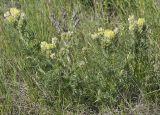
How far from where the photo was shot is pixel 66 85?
8.75 ft

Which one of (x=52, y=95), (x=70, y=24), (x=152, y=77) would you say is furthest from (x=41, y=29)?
(x=152, y=77)

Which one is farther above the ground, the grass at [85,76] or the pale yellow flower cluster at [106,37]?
the pale yellow flower cluster at [106,37]

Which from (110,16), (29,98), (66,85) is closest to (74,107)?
(66,85)

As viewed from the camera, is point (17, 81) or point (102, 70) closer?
point (102, 70)

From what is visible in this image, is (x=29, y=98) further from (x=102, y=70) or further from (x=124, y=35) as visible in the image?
(x=124, y=35)

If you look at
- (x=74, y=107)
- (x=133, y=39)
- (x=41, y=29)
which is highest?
(x=41, y=29)

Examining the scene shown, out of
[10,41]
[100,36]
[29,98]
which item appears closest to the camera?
[100,36]

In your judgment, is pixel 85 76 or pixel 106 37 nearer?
pixel 106 37

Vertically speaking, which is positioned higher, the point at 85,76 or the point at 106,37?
the point at 106,37

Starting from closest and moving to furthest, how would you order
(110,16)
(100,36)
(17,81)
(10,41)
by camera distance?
(100,36)
(17,81)
(10,41)
(110,16)

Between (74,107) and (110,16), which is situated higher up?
(110,16)

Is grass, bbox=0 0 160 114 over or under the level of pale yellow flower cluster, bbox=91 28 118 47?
under

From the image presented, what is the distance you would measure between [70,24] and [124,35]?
1.99 ft

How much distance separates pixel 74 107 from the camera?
266 centimetres
